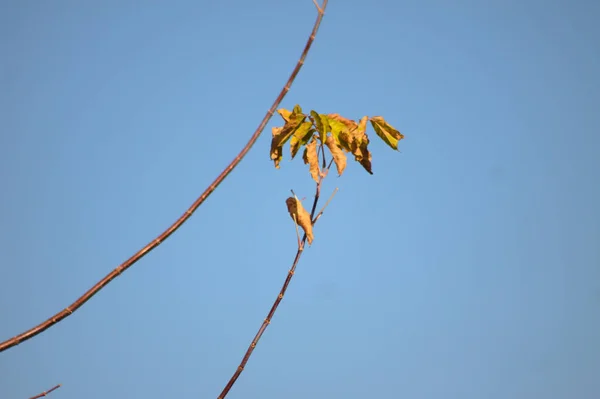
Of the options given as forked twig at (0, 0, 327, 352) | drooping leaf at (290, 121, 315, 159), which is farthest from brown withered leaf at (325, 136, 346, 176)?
forked twig at (0, 0, 327, 352)

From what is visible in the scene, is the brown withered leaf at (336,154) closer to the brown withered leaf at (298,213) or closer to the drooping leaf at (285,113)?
the drooping leaf at (285,113)

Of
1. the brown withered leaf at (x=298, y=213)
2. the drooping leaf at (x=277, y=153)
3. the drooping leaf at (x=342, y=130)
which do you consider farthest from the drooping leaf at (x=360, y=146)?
the brown withered leaf at (x=298, y=213)

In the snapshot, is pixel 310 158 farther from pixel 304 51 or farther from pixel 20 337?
pixel 20 337

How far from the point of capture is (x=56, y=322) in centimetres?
124

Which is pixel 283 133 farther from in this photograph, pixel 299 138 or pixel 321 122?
pixel 321 122

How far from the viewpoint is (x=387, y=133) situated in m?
4.04

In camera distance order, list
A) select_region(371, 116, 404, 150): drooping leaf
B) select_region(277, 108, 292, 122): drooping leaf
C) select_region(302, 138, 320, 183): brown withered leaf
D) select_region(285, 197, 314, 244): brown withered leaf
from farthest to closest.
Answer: select_region(371, 116, 404, 150): drooping leaf < select_region(277, 108, 292, 122): drooping leaf < select_region(302, 138, 320, 183): brown withered leaf < select_region(285, 197, 314, 244): brown withered leaf

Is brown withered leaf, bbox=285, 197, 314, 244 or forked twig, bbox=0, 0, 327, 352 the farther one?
brown withered leaf, bbox=285, 197, 314, 244

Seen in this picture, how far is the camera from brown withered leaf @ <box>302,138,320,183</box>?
10.5ft

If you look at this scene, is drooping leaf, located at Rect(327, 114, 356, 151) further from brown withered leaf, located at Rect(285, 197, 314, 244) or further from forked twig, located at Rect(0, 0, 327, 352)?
forked twig, located at Rect(0, 0, 327, 352)

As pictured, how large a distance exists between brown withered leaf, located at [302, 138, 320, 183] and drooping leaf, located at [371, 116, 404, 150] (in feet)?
2.33

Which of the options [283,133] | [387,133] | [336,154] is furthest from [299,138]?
[387,133]

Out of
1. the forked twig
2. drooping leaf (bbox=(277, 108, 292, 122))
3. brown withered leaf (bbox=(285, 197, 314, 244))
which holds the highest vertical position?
drooping leaf (bbox=(277, 108, 292, 122))

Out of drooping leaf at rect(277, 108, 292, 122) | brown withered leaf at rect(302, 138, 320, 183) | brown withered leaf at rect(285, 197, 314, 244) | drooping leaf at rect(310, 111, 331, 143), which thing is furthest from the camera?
drooping leaf at rect(277, 108, 292, 122)
